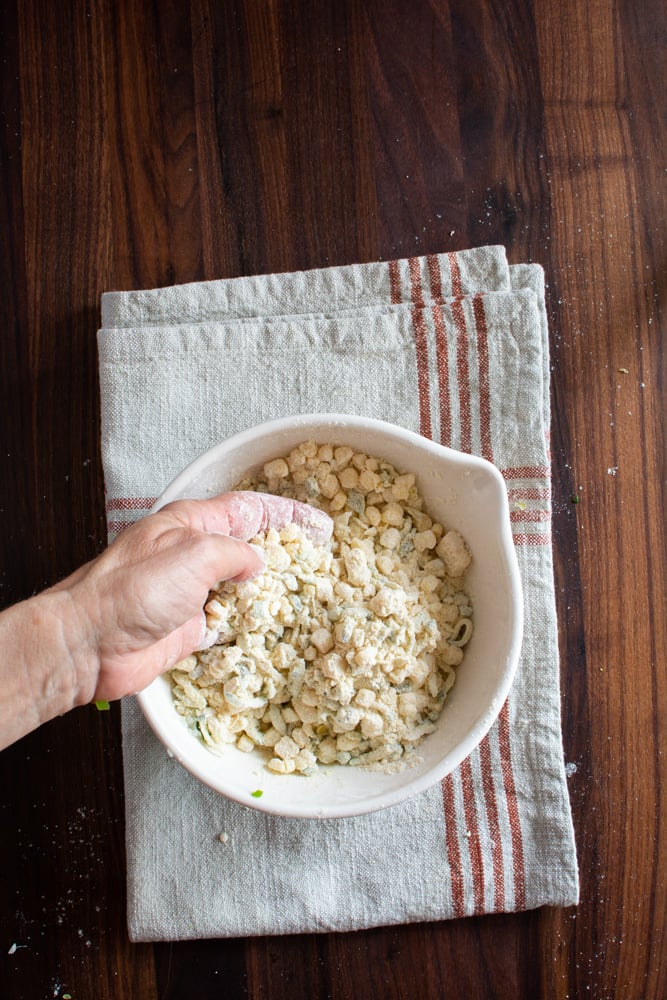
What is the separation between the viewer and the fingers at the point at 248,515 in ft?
2.48

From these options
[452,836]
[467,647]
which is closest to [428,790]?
[452,836]

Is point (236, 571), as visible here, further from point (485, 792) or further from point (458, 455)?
point (485, 792)

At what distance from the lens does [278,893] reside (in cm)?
97

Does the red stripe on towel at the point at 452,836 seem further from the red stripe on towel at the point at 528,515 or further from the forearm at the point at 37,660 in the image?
the forearm at the point at 37,660

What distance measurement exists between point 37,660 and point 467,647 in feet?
1.41

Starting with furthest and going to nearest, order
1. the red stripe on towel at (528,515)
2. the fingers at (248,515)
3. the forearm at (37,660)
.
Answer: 1. the red stripe on towel at (528,515)
2. the fingers at (248,515)
3. the forearm at (37,660)

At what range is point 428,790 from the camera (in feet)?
3.20

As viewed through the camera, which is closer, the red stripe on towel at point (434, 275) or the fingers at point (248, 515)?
the fingers at point (248, 515)

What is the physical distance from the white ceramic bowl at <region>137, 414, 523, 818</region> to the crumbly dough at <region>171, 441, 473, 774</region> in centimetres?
1

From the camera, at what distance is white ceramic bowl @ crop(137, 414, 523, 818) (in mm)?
799

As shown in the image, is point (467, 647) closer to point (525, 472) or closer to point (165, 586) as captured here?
point (525, 472)

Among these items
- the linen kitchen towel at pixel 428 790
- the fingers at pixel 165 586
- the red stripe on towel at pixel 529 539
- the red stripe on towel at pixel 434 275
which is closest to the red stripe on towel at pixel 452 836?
the linen kitchen towel at pixel 428 790

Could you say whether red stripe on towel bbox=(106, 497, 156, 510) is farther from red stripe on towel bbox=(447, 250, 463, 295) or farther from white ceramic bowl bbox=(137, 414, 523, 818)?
red stripe on towel bbox=(447, 250, 463, 295)

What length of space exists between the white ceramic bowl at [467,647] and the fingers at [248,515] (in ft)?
0.19
